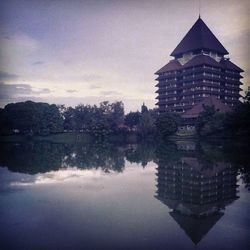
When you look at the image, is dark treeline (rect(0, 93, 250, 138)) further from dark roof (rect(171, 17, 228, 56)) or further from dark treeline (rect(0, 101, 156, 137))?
dark roof (rect(171, 17, 228, 56))

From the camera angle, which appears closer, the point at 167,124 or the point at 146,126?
the point at 167,124

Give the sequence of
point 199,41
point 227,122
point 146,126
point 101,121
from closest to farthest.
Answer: point 227,122 → point 146,126 → point 101,121 → point 199,41

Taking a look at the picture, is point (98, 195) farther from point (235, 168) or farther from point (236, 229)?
point (235, 168)

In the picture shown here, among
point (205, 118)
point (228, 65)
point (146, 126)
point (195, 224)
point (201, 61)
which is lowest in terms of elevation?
point (195, 224)

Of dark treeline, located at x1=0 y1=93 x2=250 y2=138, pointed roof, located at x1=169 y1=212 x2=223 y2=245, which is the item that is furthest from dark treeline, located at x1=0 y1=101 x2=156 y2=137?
pointed roof, located at x1=169 y1=212 x2=223 y2=245

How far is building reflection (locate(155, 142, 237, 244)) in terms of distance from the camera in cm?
808

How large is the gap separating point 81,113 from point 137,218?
55.6 metres

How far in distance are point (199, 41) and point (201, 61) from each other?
250 inches

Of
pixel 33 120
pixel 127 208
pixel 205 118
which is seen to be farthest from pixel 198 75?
pixel 127 208

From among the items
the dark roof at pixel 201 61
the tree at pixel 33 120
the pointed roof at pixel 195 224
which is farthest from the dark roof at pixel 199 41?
the pointed roof at pixel 195 224

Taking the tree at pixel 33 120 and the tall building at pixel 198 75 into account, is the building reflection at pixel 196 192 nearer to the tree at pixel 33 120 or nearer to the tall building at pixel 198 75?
the tall building at pixel 198 75

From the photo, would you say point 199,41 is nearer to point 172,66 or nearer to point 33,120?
point 172,66

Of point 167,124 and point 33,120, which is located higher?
point 33,120

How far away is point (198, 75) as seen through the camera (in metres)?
52.5
